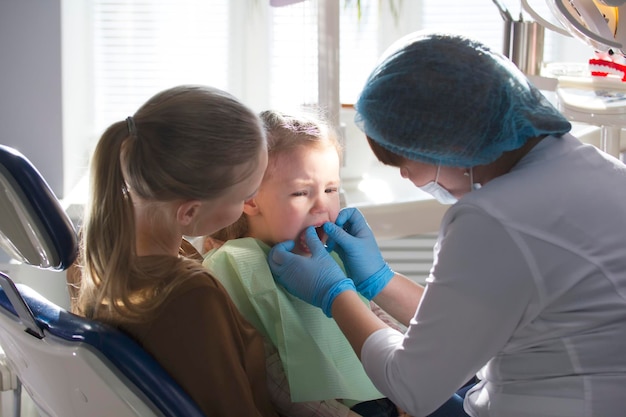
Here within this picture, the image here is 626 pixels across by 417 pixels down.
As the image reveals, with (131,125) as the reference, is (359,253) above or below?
below

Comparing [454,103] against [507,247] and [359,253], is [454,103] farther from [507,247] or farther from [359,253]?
[359,253]

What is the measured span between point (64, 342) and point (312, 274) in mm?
450

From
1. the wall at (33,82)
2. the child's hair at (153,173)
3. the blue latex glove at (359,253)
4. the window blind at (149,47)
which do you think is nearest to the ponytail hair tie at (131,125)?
the child's hair at (153,173)

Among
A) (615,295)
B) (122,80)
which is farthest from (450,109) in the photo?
(122,80)

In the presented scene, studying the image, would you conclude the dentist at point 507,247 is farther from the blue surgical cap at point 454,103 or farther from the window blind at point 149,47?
the window blind at point 149,47

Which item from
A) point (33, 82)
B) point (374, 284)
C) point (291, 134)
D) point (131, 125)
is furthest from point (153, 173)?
point (33, 82)

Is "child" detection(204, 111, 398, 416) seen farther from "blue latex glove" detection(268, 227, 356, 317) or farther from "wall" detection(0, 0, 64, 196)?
"wall" detection(0, 0, 64, 196)

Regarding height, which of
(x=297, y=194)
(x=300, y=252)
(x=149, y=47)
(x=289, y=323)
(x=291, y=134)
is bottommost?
(x=289, y=323)

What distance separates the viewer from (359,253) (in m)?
1.61

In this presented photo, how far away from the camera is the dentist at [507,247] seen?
3.89 ft

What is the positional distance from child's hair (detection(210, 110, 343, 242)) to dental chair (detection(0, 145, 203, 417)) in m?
0.52

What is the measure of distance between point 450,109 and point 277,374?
0.61 m

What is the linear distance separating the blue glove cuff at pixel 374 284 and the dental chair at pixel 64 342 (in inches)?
20.5

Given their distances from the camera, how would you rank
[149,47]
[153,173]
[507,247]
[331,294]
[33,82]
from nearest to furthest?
1. [507,247]
2. [153,173]
3. [331,294]
4. [33,82]
5. [149,47]
